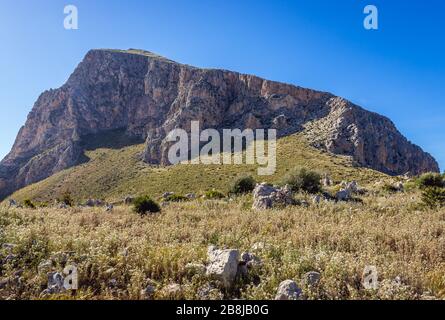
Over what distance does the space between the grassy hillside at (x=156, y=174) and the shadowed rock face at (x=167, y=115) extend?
256 inches

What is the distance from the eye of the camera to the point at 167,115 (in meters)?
114

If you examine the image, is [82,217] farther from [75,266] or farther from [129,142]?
[129,142]

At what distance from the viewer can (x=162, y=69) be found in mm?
127375

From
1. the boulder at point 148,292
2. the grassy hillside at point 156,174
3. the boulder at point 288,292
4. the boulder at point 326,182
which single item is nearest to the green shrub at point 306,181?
the boulder at point 326,182

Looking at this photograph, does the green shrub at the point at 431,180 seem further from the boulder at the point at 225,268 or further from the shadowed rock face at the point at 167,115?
the shadowed rock face at the point at 167,115

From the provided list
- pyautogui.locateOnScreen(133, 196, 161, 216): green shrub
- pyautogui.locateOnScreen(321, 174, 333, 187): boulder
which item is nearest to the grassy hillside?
pyautogui.locateOnScreen(321, 174, 333, 187): boulder

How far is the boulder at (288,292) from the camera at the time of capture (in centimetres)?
410

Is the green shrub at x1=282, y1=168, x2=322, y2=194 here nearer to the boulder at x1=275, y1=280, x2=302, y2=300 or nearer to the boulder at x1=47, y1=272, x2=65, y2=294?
the boulder at x1=275, y1=280, x2=302, y2=300

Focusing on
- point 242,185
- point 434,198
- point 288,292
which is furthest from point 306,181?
point 288,292

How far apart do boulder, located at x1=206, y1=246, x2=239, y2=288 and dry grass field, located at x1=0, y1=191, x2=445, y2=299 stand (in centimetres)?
13

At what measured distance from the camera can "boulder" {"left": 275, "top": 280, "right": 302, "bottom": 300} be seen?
13.5ft

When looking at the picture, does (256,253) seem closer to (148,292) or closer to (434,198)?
(148,292)

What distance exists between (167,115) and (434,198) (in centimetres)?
10697
